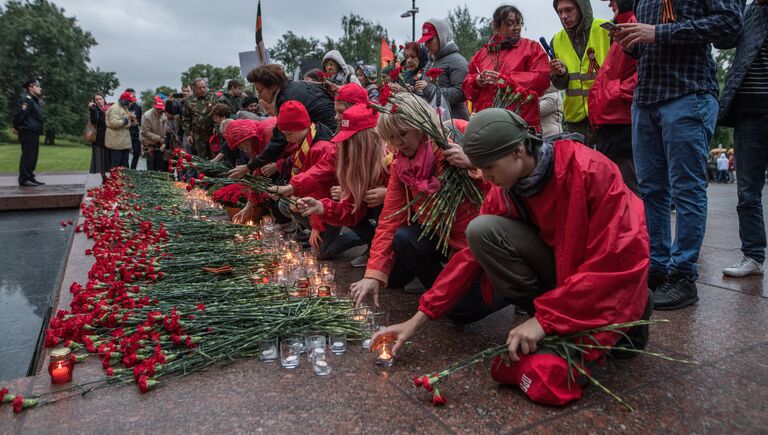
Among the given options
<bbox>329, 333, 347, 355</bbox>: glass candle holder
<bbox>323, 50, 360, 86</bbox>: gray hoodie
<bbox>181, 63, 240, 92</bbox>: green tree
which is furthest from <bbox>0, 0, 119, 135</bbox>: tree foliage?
<bbox>329, 333, 347, 355</bbox>: glass candle holder

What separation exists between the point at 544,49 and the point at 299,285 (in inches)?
97.3

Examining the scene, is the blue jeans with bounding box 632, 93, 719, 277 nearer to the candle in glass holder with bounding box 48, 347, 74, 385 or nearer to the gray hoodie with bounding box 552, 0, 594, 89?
the gray hoodie with bounding box 552, 0, 594, 89

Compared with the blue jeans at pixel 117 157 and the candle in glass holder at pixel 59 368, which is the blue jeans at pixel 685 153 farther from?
the blue jeans at pixel 117 157

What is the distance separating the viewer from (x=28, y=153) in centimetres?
1015

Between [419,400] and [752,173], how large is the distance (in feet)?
8.81

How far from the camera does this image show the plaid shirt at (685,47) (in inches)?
105

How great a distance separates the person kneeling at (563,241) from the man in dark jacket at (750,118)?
1803 millimetres

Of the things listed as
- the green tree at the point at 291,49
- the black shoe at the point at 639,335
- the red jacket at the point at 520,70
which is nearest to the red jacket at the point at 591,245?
the black shoe at the point at 639,335

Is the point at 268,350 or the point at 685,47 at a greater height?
the point at 685,47

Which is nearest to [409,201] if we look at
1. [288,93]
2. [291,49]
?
[288,93]

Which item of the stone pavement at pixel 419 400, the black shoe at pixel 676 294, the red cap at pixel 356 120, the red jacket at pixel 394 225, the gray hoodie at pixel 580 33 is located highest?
the gray hoodie at pixel 580 33

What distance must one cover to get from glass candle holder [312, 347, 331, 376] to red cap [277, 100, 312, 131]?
250 centimetres

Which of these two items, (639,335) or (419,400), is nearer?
(419,400)

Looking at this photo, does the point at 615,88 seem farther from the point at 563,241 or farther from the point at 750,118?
the point at 563,241
